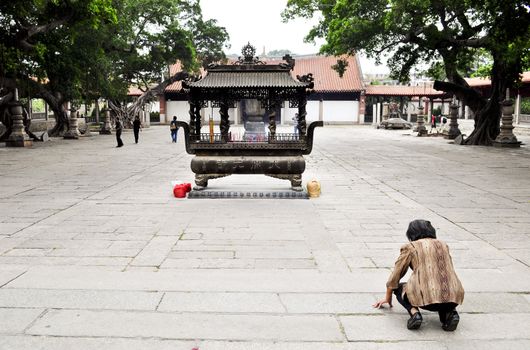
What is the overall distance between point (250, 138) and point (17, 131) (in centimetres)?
1541

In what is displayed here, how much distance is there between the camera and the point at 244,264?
5.36 meters

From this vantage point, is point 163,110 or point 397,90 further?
point 397,90


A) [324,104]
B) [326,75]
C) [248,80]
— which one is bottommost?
[324,104]

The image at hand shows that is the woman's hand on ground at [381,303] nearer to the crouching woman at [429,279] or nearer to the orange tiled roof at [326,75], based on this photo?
the crouching woman at [429,279]

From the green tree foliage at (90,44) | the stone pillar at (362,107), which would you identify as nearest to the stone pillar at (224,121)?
the green tree foliage at (90,44)

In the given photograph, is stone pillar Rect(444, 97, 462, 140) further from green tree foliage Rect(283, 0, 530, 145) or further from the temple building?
the temple building

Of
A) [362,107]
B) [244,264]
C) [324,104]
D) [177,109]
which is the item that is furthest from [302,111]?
[177,109]

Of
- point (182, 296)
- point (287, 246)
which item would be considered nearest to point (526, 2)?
point (287, 246)

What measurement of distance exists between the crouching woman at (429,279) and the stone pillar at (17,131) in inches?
838

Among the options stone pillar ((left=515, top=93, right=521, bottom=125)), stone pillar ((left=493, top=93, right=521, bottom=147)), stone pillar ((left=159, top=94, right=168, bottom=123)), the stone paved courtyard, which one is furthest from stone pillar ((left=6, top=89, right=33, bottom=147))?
stone pillar ((left=515, top=93, right=521, bottom=125))

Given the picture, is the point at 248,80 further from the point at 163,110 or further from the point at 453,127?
the point at 163,110

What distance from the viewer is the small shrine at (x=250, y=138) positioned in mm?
9812

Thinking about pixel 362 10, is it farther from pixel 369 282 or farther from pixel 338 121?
pixel 338 121

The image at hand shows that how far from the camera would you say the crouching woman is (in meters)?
3.60
